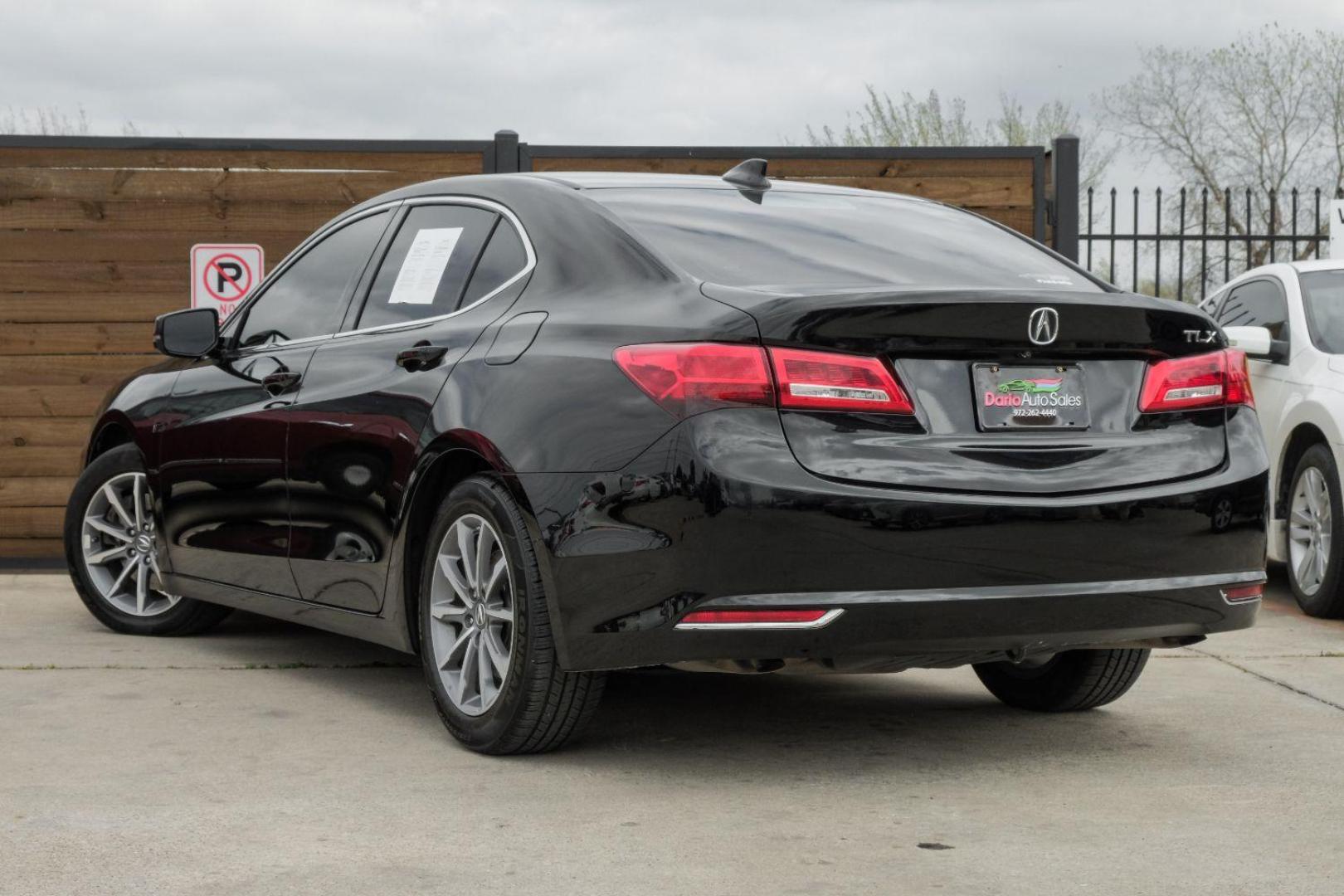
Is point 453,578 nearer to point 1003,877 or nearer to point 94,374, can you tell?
point 1003,877

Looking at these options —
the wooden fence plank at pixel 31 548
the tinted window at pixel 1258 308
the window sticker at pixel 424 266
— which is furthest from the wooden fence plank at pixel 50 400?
the tinted window at pixel 1258 308

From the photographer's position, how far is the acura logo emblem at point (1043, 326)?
4.38 meters

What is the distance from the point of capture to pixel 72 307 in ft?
30.6

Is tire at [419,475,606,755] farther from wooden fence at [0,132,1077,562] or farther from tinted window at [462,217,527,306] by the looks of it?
wooden fence at [0,132,1077,562]

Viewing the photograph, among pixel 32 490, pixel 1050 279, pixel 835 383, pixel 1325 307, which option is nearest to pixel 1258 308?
pixel 1325 307

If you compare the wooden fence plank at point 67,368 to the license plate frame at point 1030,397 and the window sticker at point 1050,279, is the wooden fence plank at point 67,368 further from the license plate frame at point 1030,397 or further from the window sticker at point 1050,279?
the license plate frame at point 1030,397

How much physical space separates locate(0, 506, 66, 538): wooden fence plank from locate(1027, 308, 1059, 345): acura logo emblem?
20.9ft

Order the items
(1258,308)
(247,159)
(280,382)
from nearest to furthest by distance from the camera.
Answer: (280,382) → (1258,308) → (247,159)

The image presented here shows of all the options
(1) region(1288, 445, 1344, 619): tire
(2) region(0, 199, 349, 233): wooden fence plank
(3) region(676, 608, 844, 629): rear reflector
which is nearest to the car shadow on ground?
(3) region(676, 608, 844, 629): rear reflector

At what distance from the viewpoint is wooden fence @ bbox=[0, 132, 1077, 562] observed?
Result: 9.32 metres

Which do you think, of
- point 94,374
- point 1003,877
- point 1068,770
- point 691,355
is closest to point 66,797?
point 691,355

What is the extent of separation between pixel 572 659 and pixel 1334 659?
357 centimetres

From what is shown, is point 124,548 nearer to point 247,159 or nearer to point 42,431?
point 42,431

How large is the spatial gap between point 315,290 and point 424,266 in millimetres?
755
